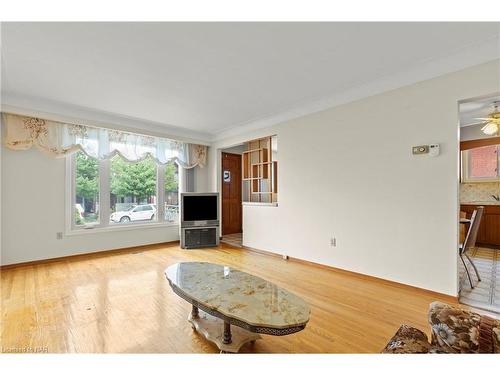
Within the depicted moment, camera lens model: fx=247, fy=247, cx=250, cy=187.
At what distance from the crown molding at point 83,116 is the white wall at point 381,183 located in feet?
7.59

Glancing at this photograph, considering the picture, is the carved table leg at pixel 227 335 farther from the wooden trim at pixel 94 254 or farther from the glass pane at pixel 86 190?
the glass pane at pixel 86 190

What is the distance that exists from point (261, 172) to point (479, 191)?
4526mm

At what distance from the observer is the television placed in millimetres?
5020

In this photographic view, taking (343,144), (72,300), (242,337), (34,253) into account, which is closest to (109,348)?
(242,337)

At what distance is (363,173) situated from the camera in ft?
10.7

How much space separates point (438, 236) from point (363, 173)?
107 centimetres

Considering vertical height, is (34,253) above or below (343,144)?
below

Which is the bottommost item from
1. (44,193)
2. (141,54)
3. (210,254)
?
(210,254)

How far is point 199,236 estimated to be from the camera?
509cm

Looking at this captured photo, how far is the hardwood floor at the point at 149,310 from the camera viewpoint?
1.83 metres

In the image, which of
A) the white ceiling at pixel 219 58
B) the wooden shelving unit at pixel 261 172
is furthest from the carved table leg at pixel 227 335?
the wooden shelving unit at pixel 261 172

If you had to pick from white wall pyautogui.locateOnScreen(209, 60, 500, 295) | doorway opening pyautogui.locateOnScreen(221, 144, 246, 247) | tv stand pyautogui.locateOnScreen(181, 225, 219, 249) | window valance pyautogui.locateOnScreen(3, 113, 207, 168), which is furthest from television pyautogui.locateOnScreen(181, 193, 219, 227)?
white wall pyautogui.locateOnScreen(209, 60, 500, 295)

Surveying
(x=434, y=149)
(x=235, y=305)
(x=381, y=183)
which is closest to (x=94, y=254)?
(x=235, y=305)
